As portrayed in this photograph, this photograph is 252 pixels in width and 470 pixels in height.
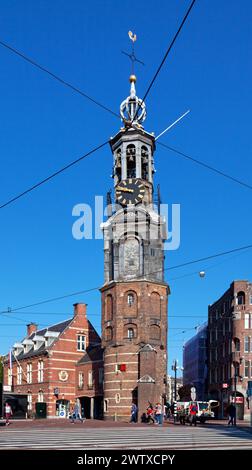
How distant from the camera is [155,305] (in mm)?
59531

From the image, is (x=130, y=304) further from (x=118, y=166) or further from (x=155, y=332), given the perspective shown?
(x=118, y=166)

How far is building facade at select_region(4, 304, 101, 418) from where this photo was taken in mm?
69688

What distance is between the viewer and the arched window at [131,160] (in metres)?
62.2

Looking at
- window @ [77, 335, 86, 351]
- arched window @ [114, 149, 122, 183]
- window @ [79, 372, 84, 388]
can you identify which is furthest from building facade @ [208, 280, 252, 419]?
arched window @ [114, 149, 122, 183]

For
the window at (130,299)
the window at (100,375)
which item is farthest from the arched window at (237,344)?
the window at (130,299)

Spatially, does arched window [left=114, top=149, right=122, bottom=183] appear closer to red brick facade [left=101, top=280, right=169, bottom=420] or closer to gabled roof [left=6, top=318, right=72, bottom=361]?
red brick facade [left=101, top=280, right=169, bottom=420]

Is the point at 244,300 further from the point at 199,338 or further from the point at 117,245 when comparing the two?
the point at 199,338

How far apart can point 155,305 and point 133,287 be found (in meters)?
2.85

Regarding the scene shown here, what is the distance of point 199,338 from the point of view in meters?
114

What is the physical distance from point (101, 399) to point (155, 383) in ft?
37.6

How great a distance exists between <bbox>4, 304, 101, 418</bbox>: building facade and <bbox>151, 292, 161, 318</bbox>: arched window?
12.5 m

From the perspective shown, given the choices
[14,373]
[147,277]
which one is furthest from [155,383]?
[14,373]

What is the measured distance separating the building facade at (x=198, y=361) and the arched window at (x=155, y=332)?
4670cm

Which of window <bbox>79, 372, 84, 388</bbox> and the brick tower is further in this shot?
window <bbox>79, 372, 84, 388</bbox>
